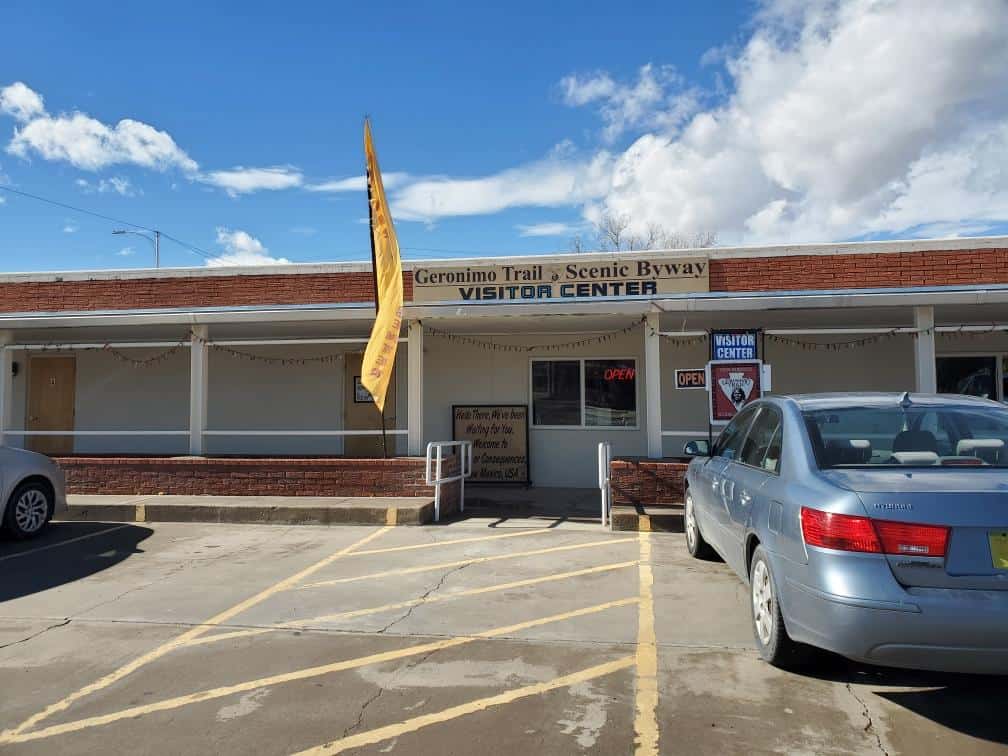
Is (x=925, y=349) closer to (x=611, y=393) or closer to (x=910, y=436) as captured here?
(x=611, y=393)

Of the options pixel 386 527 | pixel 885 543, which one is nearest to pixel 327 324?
pixel 386 527

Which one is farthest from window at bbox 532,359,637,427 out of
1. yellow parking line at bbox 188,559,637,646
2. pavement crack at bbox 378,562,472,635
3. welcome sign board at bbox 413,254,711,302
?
pavement crack at bbox 378,562,472,635

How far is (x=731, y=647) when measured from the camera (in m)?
4.95

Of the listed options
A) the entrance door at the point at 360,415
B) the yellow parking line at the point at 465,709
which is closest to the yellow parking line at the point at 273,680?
the yellow parking line at the point at 465,709

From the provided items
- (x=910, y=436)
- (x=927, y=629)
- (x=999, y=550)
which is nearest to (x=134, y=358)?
(x=910, y=436)

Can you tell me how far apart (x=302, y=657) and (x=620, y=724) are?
83.6 inches

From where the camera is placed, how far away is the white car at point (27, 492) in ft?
27.6

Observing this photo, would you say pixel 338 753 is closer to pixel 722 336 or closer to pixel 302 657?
pixel 302 657

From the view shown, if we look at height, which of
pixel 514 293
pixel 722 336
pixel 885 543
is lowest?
pixel 885 543

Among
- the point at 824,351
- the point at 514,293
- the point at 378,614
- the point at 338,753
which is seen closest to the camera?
the point at 338,753

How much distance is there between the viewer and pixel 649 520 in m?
9.01

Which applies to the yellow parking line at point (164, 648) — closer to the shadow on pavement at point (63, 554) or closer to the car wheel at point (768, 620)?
the shadow on pavement at point (63, 554)

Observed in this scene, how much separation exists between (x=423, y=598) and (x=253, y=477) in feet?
18.0

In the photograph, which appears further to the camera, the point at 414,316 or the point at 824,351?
the point at 824,351
